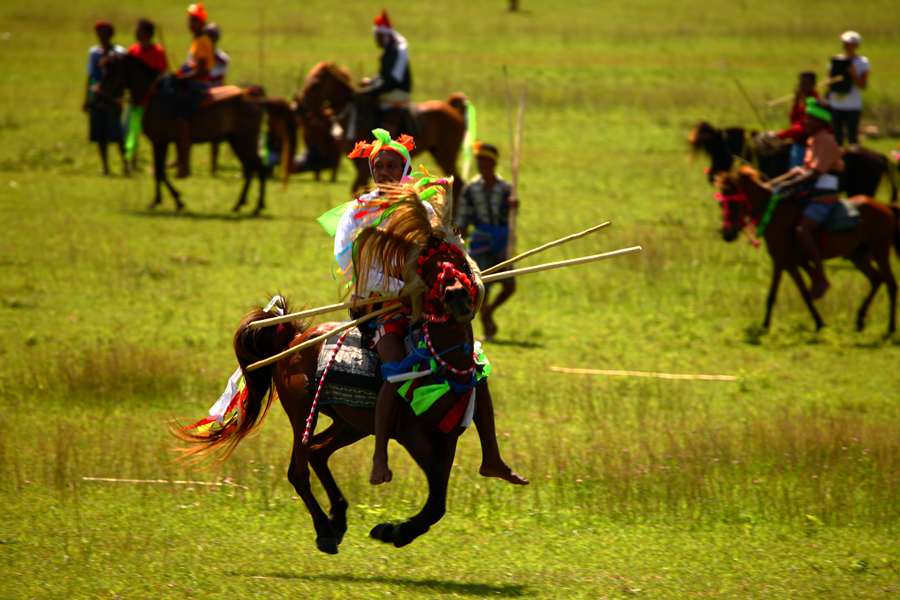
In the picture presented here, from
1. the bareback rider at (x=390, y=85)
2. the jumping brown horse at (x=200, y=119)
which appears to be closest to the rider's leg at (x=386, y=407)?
the bareback rider at (x=390, y=85)

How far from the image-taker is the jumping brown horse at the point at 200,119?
2014 centimetres

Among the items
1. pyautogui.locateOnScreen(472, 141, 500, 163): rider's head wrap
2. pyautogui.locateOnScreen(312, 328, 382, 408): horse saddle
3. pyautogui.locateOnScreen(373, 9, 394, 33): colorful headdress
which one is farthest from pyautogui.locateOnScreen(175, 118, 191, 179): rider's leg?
pyautogui.locateOnScreen(312, 328, 382, 408): horse saddle

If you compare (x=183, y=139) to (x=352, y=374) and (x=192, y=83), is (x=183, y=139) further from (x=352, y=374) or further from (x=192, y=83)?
(x=352, y=374)

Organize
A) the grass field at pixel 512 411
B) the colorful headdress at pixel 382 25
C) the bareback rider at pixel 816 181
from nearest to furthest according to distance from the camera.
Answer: the grass field at pixel 512 411 → the bareback rider at pixel 816 181 → the colorful headdress at pixel 382 25

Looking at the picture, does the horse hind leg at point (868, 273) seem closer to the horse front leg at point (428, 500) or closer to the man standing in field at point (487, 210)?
the man standing in field at point (487, 210)

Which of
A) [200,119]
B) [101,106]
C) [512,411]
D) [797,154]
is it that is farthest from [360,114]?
[512,411]

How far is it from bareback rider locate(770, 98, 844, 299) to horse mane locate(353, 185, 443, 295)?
833 centimetres

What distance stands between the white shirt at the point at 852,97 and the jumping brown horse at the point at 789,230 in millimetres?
6389

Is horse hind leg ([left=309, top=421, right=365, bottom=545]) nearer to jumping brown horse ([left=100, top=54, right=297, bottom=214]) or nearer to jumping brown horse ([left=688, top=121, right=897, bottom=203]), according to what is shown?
jumping brown horse ([left=688, top=121, right=897, bottom=203])

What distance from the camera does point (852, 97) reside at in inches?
822

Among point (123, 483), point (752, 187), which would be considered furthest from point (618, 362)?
point (123, 483)

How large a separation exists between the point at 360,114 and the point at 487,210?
24.8ft

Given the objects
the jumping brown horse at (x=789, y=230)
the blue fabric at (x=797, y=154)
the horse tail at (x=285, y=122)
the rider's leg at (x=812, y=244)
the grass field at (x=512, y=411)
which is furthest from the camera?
the horse tail at (x=285, y=122)

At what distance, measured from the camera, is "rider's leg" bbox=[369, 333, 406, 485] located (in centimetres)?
687
